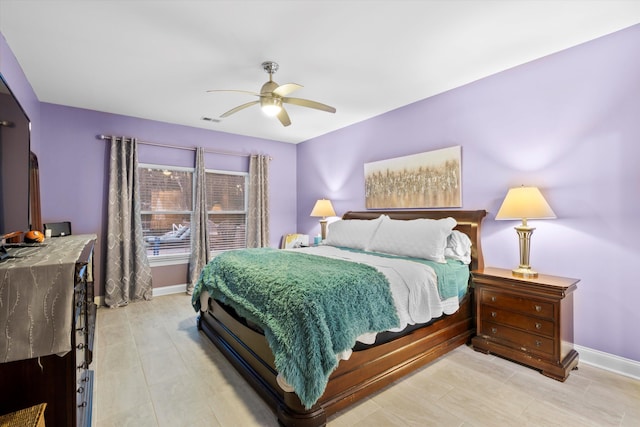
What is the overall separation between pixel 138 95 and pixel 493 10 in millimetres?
3579

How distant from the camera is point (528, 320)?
2457 mm

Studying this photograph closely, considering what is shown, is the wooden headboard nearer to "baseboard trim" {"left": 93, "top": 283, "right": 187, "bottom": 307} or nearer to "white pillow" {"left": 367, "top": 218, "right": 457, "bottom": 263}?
"white pillow" {"left": 367, "top": 218, "right": 457, "bottom": 263}

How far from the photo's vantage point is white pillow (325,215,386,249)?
3561 mm

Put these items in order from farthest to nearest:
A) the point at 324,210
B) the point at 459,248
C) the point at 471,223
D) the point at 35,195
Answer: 1. the point at 324,210
2. the point at 35,195
3. the point at 471,223
4. the point at 459,248

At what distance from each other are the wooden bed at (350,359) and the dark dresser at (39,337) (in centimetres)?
101

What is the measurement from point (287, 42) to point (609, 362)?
3575mm

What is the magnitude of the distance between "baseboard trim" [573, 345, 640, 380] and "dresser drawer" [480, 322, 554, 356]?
0.46m

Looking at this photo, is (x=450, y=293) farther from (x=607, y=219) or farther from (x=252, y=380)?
(x=252, y=380)

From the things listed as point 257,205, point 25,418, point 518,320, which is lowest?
point 518,320

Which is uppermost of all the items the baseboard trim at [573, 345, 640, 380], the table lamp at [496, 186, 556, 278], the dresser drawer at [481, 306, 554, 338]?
the table lamp at [496, 186, 556, 278]

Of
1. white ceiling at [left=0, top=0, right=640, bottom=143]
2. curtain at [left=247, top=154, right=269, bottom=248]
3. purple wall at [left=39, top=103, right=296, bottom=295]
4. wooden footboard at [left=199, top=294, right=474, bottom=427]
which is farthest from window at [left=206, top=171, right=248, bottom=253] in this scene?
wooden footboard at [left=199, top=294, right=474, bottom=427]

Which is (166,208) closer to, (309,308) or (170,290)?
(170,290)

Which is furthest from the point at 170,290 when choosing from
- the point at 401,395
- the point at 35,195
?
the point at 401,395

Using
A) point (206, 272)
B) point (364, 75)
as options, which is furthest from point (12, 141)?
point (364, 75)
